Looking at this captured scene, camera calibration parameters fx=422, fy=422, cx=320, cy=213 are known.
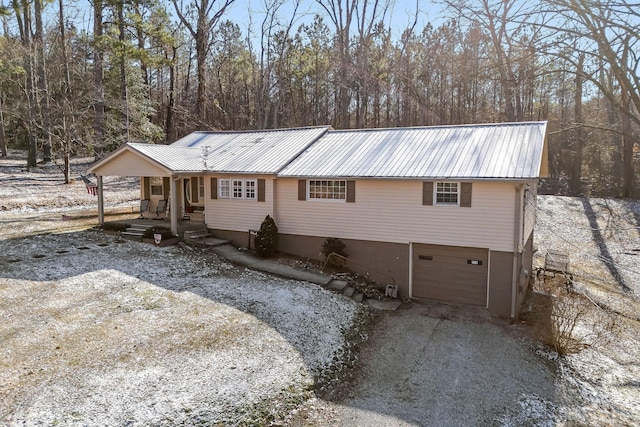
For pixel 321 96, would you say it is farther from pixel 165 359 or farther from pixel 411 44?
pixel 165 359

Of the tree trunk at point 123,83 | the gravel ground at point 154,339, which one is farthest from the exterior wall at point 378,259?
the tree trunk at point 123,83

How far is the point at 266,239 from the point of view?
15.2 metres

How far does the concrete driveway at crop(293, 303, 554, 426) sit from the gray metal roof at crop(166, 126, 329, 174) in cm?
760

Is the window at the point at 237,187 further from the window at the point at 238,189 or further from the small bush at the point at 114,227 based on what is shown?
the small bush at the point at 114,227

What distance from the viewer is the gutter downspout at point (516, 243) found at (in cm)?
1213

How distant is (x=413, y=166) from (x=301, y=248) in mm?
5015

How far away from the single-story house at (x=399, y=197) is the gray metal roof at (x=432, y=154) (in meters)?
0.04

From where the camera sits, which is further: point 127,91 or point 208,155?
point 127,91

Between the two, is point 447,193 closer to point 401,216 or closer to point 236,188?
point 401,216

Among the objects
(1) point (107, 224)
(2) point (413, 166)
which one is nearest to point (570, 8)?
(2) point (413, 166)

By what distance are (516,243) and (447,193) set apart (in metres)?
2.46

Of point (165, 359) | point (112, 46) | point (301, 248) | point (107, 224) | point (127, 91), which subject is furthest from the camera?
point (127, 91)

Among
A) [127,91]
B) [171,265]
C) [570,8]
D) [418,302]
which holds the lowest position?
[418,302]

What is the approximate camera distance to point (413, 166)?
45.3 feet
